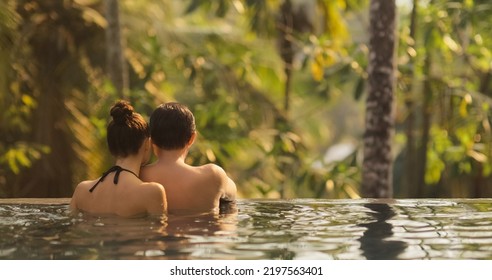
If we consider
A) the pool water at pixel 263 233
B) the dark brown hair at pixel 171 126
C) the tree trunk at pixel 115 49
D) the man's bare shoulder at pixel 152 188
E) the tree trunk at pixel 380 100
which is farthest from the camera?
the tree trunk at pixel 115 49

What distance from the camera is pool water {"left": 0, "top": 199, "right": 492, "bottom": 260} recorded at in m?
4.26

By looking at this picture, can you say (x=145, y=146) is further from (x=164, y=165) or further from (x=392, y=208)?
(x=392, y=208)

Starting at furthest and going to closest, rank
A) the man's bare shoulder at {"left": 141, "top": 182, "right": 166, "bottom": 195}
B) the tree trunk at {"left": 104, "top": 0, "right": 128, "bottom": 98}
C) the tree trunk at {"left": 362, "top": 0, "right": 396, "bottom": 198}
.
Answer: the tree trunk at {"left": 104, "top": 0, "right": 128, "bottom": 98}, the tree trunk at {"left": 362, "top": 0, "right": 396, "bottom": 198}, the man's bare shoulder at {"left": 141, "top": 182, "right": 166, "bottom": 195}

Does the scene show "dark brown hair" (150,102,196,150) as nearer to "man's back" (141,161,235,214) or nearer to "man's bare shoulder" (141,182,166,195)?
"man's back" (141,161,235,214)

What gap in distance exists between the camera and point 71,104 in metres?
14.4

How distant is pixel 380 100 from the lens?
382 inches

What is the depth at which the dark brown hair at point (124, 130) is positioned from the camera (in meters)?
5.39

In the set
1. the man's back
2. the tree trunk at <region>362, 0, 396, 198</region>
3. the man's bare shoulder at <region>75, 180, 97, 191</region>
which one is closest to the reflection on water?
the man's back

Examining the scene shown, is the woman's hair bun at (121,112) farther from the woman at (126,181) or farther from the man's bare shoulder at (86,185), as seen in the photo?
the man's bare shoulder at (86,185)

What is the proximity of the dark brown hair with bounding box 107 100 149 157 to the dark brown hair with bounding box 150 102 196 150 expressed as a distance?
0.34ft

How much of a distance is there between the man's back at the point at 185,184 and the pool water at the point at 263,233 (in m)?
0.14

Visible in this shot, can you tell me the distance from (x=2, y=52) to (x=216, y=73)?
341 cm

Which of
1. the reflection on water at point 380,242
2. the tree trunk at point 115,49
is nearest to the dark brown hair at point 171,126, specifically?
the reflection on water at point 380,242

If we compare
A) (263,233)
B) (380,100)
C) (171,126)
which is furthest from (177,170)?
(380,100)
